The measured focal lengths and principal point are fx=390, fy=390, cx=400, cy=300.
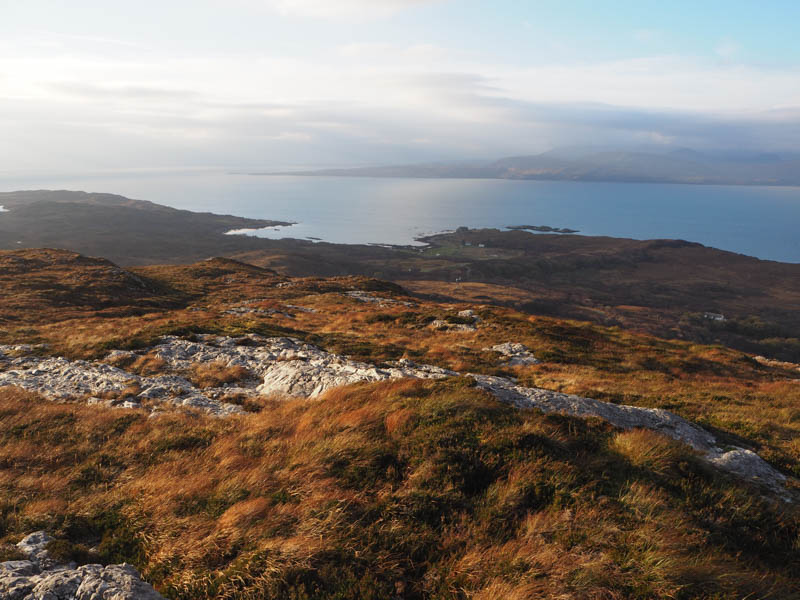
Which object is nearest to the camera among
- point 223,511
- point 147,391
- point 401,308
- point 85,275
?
point 223,511

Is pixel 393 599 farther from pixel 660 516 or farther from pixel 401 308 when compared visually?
pixel 401 308

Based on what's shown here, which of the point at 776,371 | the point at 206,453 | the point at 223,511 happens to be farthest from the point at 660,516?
the point at 776,371

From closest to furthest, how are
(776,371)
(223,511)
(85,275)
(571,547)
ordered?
(571,547) < (223,511) < (776,371) < (85,275)

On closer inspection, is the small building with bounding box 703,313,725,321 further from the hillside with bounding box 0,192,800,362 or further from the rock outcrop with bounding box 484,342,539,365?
the rock outcrop with bounding box 484,342,539,365

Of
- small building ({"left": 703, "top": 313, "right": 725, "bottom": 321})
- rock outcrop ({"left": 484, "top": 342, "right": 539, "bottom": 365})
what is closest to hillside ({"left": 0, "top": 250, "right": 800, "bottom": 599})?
rock outcrop ({"left": 484, "top": 342, "right": 539, "bottom": 365})

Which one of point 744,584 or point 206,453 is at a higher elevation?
point 744,584

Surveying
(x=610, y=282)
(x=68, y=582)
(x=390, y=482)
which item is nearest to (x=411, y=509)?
(x=390, y=482)

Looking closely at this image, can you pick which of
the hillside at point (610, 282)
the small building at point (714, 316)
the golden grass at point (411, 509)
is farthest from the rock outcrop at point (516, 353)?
the small building at point (714, 316)
